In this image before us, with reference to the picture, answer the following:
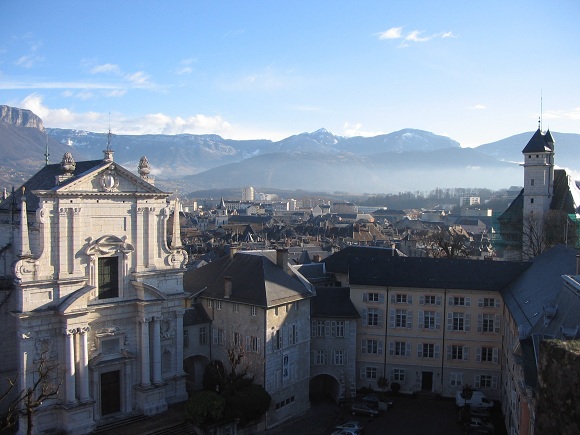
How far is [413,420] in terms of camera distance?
42.8 m

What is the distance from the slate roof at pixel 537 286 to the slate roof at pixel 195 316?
23.4m

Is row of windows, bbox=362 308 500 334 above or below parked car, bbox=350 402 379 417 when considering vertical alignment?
above

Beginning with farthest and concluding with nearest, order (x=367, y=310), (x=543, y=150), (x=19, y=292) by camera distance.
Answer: (x=543, y=150), (x=367, y=310), (x=19, y=292)

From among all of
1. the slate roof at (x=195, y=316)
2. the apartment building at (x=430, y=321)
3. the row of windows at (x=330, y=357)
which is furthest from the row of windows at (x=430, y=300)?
the slate roof at (x=195, y=316)

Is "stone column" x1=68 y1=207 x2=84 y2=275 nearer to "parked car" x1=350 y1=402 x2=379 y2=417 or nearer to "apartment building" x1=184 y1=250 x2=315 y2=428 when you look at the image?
"apartment building" x1=184 y1=250 x2=315 y2=428

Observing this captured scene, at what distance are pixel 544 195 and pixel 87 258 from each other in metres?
56.9

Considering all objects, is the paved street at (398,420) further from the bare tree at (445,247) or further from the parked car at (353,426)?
the bare tree at (445,247)

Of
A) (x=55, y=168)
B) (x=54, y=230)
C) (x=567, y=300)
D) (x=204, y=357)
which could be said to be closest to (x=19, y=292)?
(x=54, y=230)

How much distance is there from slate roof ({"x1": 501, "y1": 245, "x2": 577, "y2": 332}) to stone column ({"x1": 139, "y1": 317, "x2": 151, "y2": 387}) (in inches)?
962

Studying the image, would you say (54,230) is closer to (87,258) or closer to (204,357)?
(87,258)

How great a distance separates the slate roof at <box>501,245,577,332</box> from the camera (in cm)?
3381

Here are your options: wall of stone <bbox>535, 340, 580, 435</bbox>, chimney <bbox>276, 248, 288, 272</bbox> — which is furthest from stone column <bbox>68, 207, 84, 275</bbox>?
wall of stone <bbox>535, 340, 580, 435</bbox>

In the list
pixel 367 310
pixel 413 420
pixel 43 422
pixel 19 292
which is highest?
pixel 19 292

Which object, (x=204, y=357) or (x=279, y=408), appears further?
(x=204, y=357)
